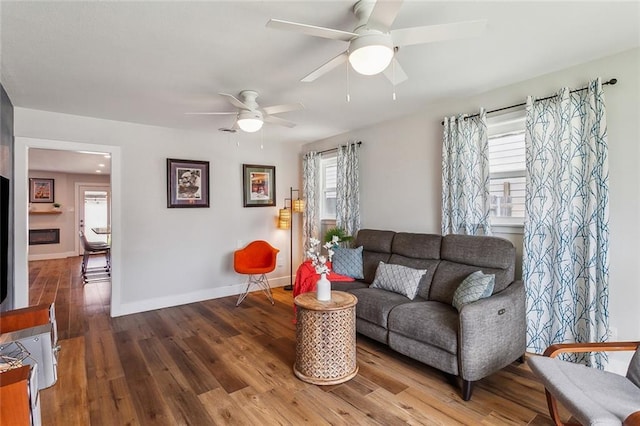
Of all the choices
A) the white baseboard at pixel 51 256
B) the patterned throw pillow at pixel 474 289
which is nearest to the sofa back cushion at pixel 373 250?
the patterned throw pillow at pixel 474 289

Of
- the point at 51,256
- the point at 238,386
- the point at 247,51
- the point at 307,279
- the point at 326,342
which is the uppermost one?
the point at 247,51

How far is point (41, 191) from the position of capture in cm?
852

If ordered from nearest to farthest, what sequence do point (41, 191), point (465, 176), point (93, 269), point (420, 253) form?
1. point (465, 176)
2. point (420, 253)
3. point (93, 269)
4. point (41, 191)

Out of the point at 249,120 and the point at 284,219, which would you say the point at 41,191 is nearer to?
the point at 284,219

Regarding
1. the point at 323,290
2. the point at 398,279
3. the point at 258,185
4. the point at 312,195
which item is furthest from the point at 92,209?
the point at 398,279

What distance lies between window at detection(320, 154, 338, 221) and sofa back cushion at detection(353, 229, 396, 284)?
130 centimetres

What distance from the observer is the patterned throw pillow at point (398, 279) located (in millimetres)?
3047

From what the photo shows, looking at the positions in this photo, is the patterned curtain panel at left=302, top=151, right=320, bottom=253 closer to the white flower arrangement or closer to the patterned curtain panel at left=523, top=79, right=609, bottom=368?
the white flower arrangement

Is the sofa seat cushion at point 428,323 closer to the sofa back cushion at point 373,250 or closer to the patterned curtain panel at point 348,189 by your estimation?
the sofa back cushion at point 373,250

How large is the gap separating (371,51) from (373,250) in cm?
260

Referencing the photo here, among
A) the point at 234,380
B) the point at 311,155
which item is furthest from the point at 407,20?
the point at 311,155

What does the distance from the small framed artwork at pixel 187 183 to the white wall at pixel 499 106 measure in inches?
80.2

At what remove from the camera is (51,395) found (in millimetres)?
2271

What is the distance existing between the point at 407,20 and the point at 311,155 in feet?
11.2
